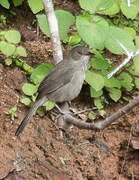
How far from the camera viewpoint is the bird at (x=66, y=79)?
15.6ft

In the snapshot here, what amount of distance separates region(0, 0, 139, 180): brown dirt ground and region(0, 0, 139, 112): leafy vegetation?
0.24 m

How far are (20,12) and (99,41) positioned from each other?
6.98ft

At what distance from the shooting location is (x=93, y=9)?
183 inches

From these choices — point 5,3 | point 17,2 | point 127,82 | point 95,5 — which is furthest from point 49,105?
point 17,2

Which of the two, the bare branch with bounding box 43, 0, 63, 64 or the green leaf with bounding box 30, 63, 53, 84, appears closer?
the bare branch with bounding box 43, 0, 63, 64

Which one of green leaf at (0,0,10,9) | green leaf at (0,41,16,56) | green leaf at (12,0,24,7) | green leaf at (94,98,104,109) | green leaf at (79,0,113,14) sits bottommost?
green leaf at (94,98,104,109)

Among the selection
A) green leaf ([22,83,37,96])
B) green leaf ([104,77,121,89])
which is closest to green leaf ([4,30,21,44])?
green leaf ([22,83,37,96])

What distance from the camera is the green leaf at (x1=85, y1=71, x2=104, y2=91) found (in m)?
4.96

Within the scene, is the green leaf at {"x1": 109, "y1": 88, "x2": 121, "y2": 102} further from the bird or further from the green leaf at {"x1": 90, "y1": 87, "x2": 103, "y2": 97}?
the bird

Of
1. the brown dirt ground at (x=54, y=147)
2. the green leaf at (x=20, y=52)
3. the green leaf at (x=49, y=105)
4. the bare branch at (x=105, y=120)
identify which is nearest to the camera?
the bare branch at (x=105, y=120)

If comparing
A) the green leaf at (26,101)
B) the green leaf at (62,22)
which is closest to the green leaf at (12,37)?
the green leaf at (62,22)

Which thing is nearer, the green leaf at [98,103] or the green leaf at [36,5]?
the green leaf at [98,103]

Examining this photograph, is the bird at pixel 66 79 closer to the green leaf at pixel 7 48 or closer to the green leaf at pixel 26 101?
the green leaf at pixel 26 101

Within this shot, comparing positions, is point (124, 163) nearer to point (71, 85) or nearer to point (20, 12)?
point (71, 85)
